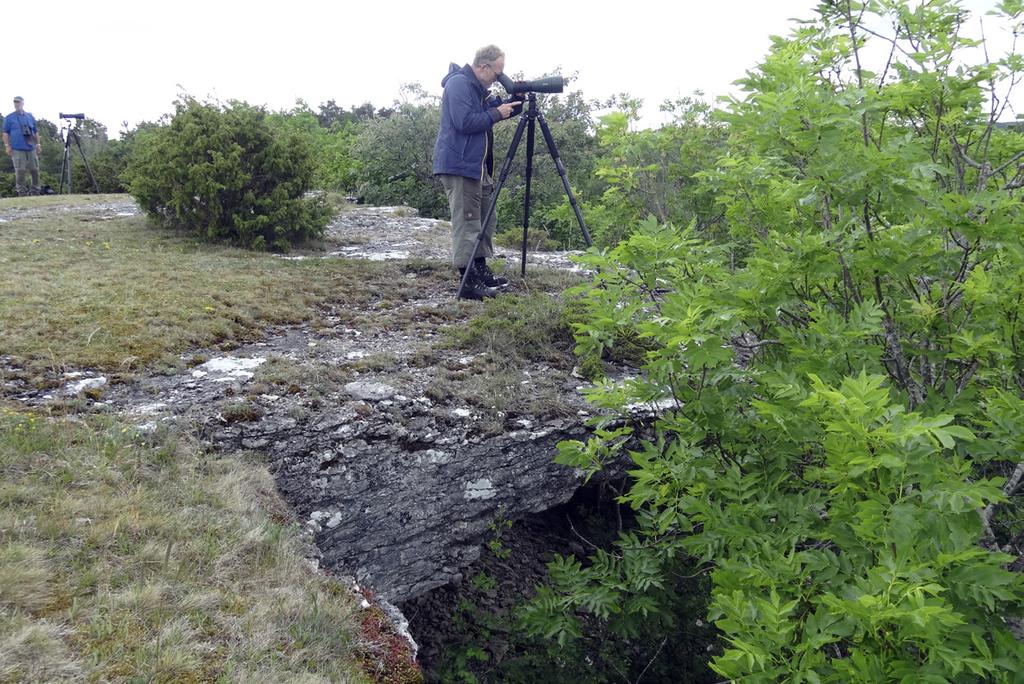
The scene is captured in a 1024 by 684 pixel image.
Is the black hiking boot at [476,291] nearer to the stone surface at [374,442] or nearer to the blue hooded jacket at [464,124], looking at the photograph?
the blue hooded jacket at [464,124]

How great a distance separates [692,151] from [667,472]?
5199 millimetres

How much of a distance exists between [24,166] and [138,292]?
38.6 ft

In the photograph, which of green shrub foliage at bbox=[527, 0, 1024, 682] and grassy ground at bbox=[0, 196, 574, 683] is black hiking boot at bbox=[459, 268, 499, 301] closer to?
grassy ground at bbox=[0, 196, 574, 683]

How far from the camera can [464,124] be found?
6.04 m

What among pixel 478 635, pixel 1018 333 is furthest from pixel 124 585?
pixel 1018 333

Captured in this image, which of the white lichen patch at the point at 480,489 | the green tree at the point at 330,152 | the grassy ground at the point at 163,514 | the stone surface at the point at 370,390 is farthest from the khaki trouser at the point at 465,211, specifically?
the green tree at the point at 330,152

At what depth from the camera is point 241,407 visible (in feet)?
13.7

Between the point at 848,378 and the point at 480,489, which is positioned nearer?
the point at 848,378

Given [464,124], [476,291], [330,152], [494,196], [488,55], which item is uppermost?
[330,152]

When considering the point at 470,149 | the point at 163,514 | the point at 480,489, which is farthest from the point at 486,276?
the point at 163,514

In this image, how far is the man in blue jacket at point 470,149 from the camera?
19.9ft

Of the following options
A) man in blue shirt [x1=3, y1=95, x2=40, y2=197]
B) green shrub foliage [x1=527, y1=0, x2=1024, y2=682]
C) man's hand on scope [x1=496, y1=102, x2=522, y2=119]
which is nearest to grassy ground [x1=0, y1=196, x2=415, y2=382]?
man's hand on scope [x1=496, y1=102, x2=522, y2=119]

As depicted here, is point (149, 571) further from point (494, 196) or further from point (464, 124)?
point (464, 124)

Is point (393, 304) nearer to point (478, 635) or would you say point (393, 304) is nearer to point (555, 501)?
point (555, 501)
